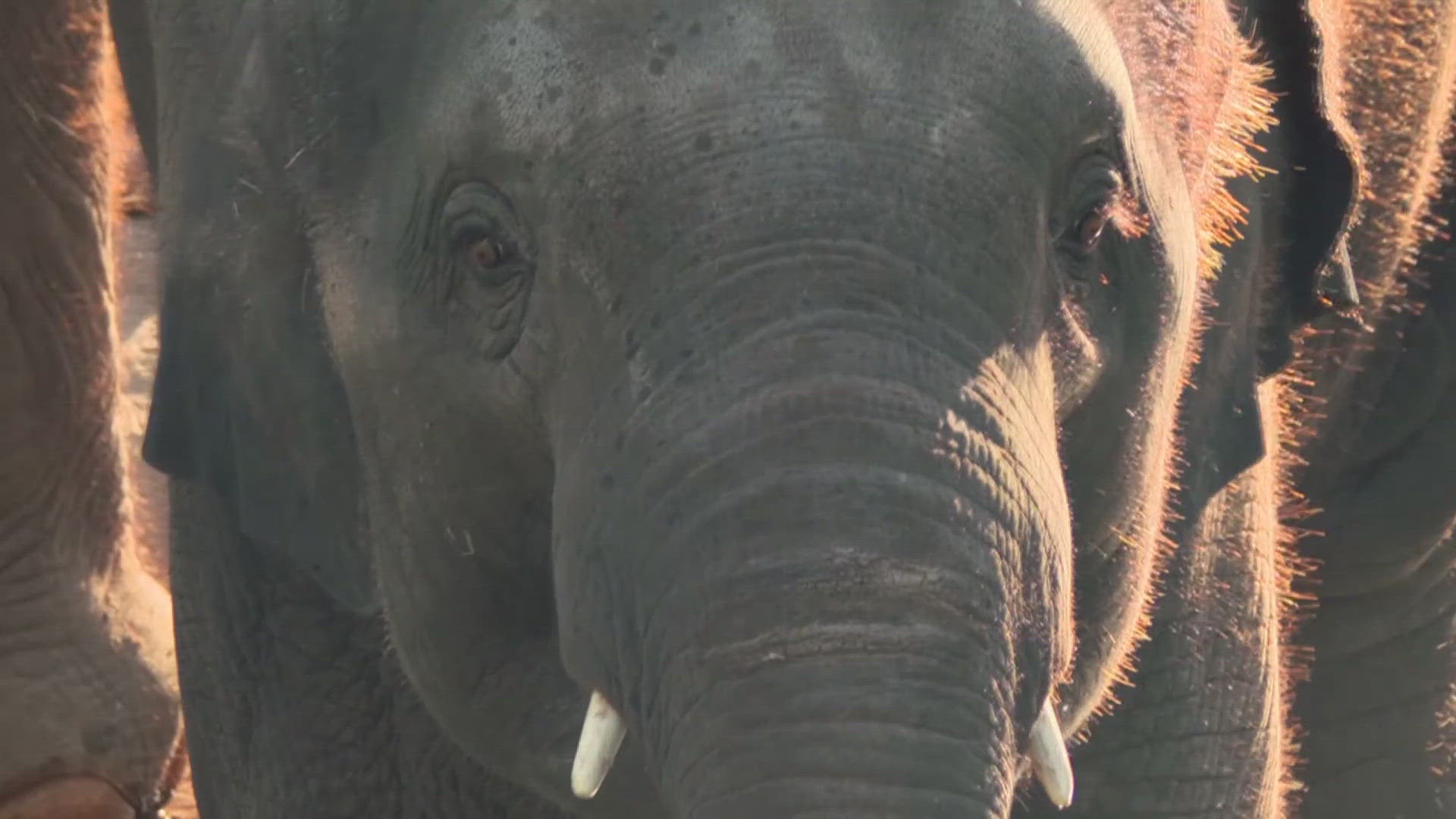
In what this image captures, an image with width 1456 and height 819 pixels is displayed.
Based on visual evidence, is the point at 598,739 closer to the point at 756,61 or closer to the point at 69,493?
the point at 756,61

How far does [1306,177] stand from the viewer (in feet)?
11.8

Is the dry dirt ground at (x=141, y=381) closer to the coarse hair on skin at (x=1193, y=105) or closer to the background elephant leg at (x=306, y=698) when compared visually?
the background elephant leg at (x=306, y=698)

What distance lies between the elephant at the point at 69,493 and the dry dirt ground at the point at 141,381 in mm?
116

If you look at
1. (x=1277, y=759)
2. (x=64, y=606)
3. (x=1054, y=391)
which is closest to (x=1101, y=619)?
(x=1054, y=391)

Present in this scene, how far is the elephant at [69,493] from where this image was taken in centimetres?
477

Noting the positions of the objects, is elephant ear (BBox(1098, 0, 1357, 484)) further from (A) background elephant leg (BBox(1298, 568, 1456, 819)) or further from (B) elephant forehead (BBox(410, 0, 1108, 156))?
(A) background elephant leg (BBox(1298, 568, 1456, 819))

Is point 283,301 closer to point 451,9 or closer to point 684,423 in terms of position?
point 451,9

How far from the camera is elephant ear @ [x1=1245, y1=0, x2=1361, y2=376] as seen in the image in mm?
3541

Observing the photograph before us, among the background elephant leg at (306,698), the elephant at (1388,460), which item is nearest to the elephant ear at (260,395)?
the background elephant leg at (306,698)

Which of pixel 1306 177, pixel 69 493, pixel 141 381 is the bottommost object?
pixel 1306 177

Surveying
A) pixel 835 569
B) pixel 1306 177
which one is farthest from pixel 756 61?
pixel 1306 177

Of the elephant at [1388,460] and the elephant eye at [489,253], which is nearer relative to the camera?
the elephant eye at [489,253]

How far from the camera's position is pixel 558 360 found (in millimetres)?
2900

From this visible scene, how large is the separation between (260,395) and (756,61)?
726mm
